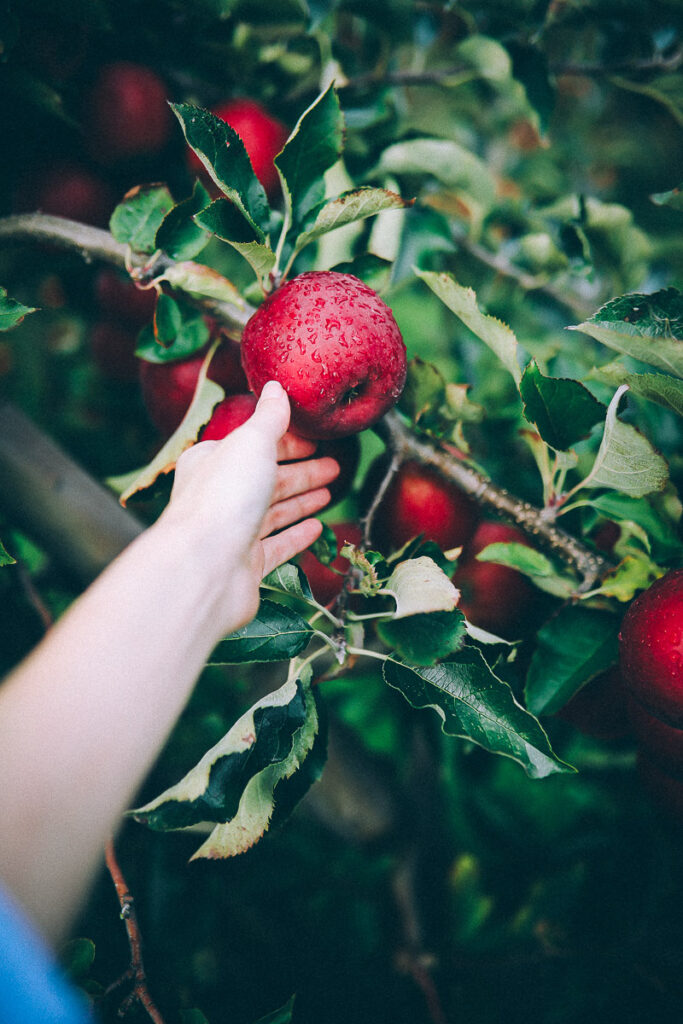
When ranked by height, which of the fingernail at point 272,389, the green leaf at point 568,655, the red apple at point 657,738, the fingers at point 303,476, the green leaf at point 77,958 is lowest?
the red apple at point 657,738

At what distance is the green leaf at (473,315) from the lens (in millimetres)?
572

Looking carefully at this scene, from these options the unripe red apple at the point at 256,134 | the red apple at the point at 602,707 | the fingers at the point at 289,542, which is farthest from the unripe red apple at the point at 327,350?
the red apple at the point at 602,707

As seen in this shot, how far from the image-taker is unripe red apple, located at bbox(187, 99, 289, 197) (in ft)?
2.63

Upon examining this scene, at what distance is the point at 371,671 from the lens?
41.2 inches

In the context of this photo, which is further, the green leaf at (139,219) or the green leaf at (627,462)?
the green leaf at (139,219)

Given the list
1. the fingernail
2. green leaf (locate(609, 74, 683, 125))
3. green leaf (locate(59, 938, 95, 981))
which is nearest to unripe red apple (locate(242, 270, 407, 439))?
the fingernail

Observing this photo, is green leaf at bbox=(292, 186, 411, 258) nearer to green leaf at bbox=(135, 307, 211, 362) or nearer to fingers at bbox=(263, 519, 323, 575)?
green leaf at bbox=(135, 307, 211, 362)

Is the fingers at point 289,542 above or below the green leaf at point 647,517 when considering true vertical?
above

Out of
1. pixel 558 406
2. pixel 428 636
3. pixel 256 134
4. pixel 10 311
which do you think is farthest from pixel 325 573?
pixel 256 134

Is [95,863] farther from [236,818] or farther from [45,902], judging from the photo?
[236,818]

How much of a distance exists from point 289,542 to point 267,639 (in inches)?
4.1

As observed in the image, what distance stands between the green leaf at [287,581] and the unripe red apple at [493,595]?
0.77 feet

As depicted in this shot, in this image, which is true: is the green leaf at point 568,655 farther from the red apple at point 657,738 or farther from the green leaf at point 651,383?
the green leaf at point 651,383

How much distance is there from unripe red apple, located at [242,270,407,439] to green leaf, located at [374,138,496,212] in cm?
38
